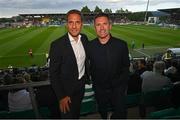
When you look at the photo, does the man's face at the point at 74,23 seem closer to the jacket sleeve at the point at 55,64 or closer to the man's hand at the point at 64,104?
the jacket sleeve at the point at 55,64

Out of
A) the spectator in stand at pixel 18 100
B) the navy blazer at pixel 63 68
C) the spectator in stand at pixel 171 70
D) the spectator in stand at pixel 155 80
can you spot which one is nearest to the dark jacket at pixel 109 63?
the navy blazer at pixel 63 68

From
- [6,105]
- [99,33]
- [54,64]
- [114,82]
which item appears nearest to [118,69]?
[114,82]

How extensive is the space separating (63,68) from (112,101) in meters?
0.62

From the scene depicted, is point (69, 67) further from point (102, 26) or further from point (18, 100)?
point (18, 100)

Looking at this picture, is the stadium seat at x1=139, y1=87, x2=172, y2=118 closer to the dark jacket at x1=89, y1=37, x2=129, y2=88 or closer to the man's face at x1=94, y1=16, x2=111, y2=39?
the dark jacket at x1=89, y1=37, x2=129, y2=88

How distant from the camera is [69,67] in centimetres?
312

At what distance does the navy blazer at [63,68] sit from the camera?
3.07m

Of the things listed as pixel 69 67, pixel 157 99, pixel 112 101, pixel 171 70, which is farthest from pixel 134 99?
pixel 69 67

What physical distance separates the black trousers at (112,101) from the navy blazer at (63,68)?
0.37 meters

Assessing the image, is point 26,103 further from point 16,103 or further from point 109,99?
point 109,99

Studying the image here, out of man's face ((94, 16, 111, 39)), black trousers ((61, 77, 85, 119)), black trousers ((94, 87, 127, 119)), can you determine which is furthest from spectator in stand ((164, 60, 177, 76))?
black trousers ((61, 77, 85, 119))

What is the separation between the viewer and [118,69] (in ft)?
11.1

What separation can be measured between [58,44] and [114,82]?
667 millimetres

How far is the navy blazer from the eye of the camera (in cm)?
307
